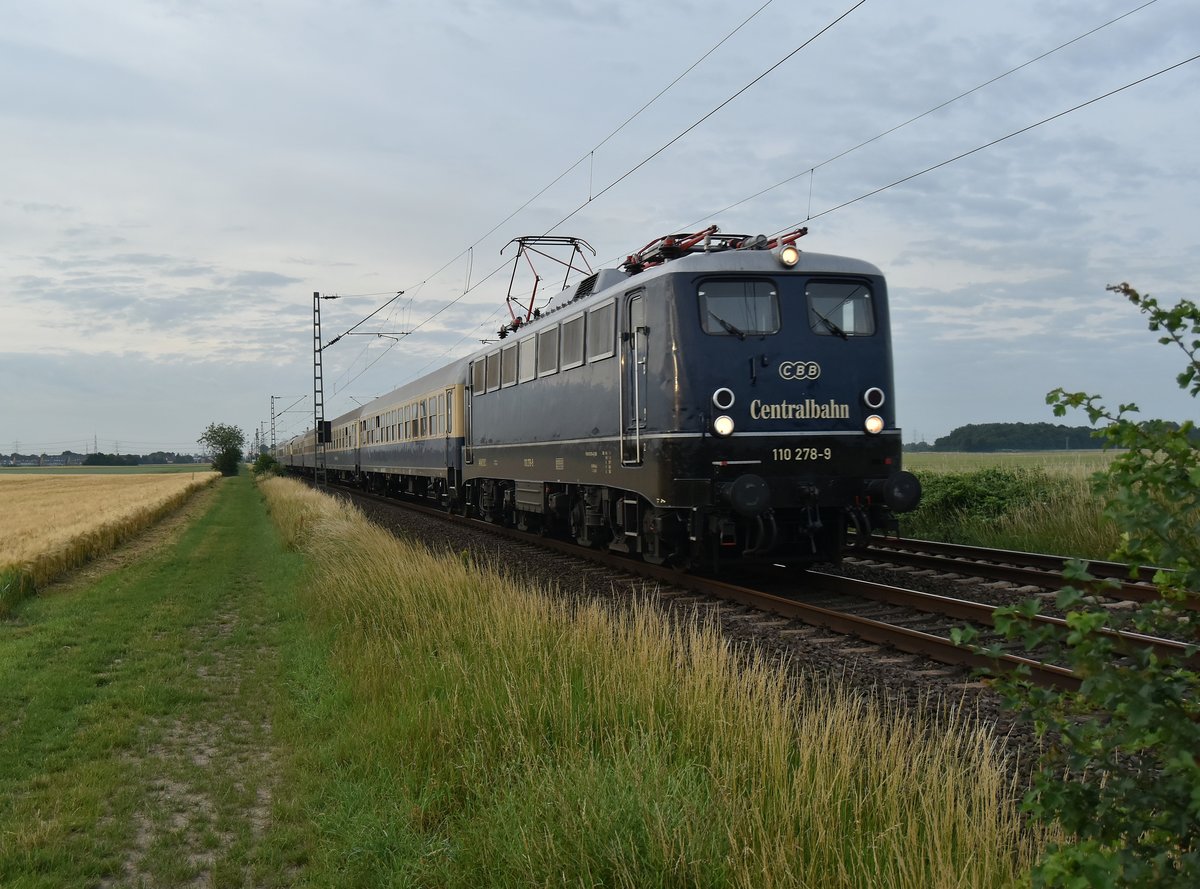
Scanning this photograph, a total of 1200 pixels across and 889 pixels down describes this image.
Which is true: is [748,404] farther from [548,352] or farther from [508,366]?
[508,366]

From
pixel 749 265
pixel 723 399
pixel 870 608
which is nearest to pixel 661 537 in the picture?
pixel 723 399

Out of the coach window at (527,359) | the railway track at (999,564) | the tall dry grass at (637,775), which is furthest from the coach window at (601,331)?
the tall dry grass at (637,775)

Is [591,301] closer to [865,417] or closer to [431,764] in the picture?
[865,417]

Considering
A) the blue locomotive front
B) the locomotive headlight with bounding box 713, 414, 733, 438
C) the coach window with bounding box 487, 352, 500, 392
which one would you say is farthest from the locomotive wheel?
the coach window with bounding box 487, 352, 500, 392

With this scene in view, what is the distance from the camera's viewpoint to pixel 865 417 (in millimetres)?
10570

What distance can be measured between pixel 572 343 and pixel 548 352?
130cm

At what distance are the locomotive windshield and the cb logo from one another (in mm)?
402

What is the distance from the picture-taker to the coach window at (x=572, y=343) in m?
12.9

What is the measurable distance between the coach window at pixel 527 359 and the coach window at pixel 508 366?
0.96 feet

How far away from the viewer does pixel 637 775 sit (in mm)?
3832

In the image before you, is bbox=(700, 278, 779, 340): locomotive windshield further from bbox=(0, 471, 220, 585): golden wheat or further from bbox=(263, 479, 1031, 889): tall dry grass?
bbox=(0, 471, 220, 585): golden wheat

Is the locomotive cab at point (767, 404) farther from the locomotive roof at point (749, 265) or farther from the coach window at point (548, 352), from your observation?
the coach window at point (548, 352)

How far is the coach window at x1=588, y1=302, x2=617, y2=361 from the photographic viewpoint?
1171 centimetres

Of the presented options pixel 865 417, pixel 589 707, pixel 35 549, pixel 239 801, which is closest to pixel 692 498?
pixel 865 417
